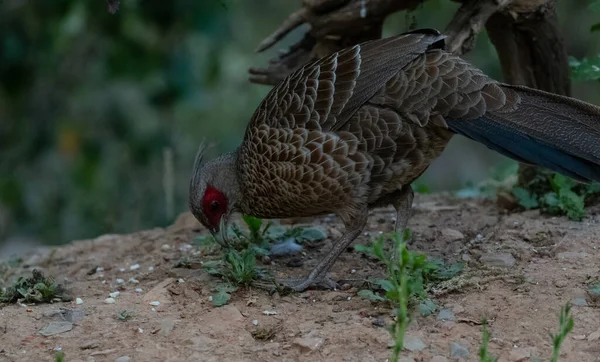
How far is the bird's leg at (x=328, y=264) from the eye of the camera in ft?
14.4

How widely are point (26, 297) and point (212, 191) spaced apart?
118 centimetres

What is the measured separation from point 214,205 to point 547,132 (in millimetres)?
1899

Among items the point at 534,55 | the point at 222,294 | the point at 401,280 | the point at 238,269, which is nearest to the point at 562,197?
the point at 534,55

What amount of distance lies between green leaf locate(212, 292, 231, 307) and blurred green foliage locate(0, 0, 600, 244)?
266 centimetres

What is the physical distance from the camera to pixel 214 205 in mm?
4758

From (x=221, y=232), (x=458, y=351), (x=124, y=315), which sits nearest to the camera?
(x=458, y=351)

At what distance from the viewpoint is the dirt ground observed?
11.6ft

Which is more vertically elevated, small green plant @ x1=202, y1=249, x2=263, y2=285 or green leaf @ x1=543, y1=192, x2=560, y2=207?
green leaf @ x1=543, y1=192, x2=560, y2=207

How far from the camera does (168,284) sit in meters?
4.39

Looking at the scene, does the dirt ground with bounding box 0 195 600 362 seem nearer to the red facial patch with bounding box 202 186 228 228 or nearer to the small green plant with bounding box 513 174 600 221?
the small green plant with bounding box 513 174 600 221

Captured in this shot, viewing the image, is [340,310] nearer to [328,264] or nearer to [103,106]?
[328,264]

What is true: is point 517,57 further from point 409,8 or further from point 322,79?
point 322,79

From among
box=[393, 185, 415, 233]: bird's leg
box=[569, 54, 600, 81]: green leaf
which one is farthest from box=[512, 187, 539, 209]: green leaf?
box=[393, 185, 415, 233]: bird's leg

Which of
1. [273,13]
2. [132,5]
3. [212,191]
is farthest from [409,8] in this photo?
[273,13]
